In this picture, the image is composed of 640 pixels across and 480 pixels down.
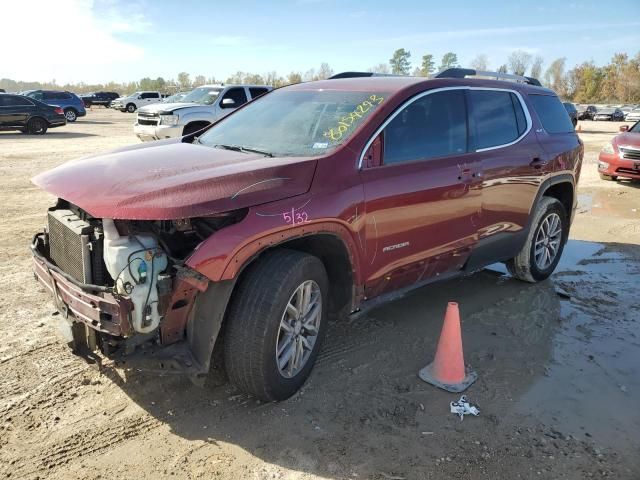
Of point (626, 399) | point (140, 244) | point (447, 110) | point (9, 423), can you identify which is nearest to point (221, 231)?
point (140, 244)

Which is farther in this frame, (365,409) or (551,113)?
(551,113)

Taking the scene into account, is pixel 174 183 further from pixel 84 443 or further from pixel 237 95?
pixel 237 95

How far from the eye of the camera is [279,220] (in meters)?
2.99

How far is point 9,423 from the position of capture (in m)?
3.05

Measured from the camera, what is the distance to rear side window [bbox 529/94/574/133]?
5449 millimetres

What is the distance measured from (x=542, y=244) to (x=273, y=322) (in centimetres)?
378

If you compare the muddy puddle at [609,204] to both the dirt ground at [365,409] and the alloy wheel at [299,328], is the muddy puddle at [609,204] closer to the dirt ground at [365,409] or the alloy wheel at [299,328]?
the dirt ground at [365,409]

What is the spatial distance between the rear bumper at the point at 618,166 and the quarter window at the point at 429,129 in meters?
9.34

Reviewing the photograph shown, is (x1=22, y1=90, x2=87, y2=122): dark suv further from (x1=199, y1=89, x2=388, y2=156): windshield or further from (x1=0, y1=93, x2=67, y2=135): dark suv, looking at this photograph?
(x1=199, y1=89, x2=388, y2=156): windshield

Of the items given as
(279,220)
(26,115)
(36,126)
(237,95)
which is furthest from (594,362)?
(36,126)

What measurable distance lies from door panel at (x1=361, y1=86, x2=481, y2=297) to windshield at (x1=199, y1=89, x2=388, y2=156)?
281 mm

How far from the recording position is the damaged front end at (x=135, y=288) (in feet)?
9.00

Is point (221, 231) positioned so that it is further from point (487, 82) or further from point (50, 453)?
point (487, 82)

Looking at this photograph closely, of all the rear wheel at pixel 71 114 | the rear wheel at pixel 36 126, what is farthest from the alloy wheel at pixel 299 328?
the rear wheel at pixel 71 114
